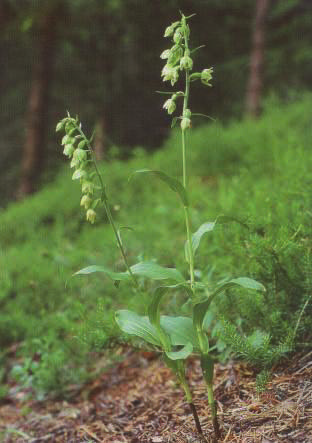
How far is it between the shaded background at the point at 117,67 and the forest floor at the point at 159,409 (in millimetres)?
7420

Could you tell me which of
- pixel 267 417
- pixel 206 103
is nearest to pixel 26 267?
pixel 267 417

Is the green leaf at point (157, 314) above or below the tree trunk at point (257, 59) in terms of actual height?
below

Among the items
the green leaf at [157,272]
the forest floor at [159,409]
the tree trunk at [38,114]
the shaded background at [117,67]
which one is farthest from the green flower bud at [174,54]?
the tree trunk at [38,114]

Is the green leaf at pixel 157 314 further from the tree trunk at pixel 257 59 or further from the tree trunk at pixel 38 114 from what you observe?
the tree trunk at pixel 38 114

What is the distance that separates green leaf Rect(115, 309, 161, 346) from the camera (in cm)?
199

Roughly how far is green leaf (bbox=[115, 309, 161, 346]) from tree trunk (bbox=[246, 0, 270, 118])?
22.9 ft

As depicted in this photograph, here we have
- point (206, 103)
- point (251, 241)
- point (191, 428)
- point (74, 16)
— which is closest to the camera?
point (191, 428)

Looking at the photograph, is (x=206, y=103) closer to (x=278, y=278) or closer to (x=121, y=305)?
(x=121, y=305)

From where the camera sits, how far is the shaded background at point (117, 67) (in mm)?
9859

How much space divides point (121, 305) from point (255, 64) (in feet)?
21.2

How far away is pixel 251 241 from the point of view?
7.68 ft

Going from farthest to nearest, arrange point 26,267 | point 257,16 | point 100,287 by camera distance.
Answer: point 257,16 < point 26,267 < point 100,287

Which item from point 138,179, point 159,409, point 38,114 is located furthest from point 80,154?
point 38,114

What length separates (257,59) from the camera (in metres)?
8.62
